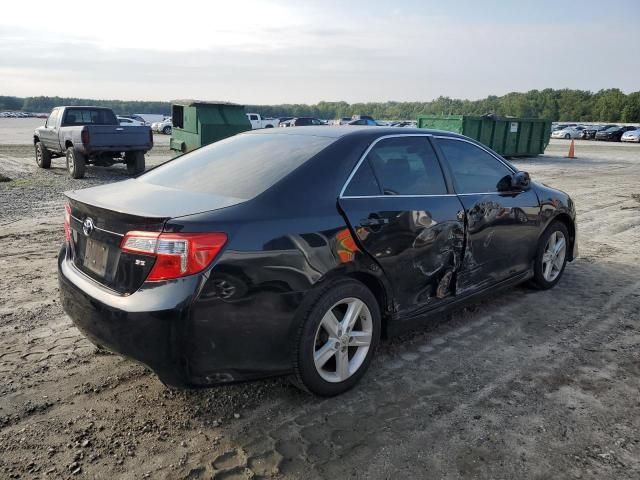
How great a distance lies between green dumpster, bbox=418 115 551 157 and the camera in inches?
831

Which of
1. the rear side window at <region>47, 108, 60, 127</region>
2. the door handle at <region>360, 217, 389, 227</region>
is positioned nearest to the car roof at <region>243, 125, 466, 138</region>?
the door handle at <region>360, 217, 389, 227</region>

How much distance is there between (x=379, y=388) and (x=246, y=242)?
1.37 meters

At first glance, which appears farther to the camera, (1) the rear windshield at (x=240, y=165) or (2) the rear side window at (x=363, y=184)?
(2) the rear side window at (x=363, y=184)

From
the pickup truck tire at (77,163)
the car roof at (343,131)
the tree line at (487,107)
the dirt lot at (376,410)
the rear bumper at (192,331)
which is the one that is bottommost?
the dirt lot at (376,410)

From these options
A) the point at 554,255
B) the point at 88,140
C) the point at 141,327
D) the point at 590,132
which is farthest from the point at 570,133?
the point at 141,327

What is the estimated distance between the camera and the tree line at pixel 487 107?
8919cm

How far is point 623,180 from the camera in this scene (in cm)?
1552

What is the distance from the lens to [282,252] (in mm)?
2732

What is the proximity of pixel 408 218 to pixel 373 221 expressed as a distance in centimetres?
35

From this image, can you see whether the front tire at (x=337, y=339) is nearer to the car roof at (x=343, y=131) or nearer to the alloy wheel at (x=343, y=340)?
the alloy wheel at (x=343, y=340)

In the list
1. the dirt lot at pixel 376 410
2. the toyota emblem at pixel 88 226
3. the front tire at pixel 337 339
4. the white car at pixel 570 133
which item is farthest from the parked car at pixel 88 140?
the white car at pixel 570 133

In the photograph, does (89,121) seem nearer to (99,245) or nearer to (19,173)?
(19,173)

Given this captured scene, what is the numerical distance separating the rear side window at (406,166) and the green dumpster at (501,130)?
17.4m

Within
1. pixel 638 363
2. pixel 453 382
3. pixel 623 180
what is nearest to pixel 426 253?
pixel 453 382
